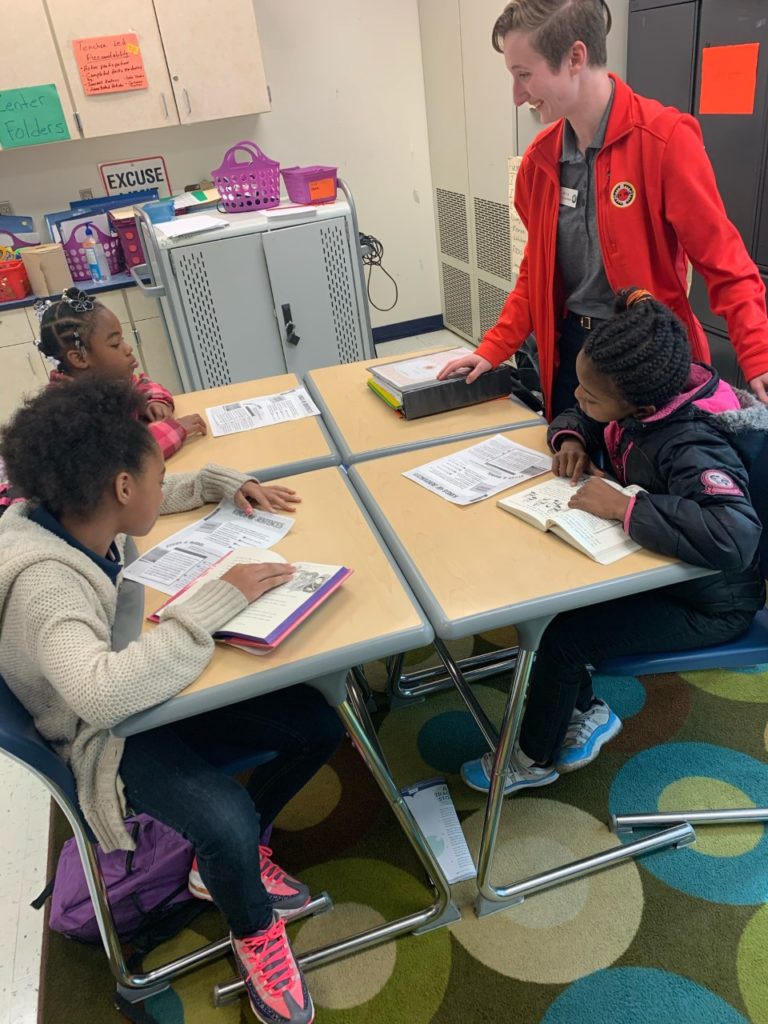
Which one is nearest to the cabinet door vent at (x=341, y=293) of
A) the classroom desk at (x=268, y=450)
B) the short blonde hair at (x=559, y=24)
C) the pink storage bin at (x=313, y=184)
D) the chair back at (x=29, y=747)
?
the pink storage bin at (x=313, y=184)

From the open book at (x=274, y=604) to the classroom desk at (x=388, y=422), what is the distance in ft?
1.60

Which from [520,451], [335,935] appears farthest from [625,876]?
[520,451]

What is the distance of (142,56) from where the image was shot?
3492mm

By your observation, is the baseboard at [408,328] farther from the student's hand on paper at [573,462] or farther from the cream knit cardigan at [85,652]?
the cream knit cardigan at [85,652]

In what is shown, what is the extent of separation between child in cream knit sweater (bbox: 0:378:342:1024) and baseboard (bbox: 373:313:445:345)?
12.2 ft

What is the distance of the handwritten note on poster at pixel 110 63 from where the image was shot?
3.41 meters

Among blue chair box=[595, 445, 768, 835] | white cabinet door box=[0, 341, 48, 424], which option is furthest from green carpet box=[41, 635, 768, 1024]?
white cabinet door box=[0, 341, 48, 424]

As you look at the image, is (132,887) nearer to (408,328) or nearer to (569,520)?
(569,520)

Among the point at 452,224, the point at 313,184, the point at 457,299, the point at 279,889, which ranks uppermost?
the point at 313,184

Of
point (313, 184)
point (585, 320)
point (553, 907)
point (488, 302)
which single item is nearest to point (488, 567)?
point (553, 907)

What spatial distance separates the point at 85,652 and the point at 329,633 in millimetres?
344

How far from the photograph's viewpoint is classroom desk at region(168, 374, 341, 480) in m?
1.70

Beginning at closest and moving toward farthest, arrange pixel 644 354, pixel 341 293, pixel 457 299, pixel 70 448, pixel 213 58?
pixel 70 448 < pixel 644 354 < pixel 341 293 < pixel 213 58 < pixel 457 299

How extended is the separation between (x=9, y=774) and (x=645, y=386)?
5.92ft
